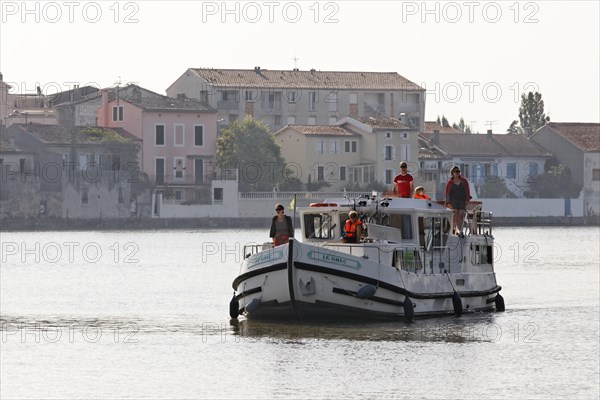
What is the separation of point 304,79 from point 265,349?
10095cm

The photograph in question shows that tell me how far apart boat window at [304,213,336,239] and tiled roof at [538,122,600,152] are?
9039cm

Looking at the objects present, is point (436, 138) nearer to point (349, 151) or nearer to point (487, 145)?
point (487, 145)

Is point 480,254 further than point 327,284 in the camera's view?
Yes

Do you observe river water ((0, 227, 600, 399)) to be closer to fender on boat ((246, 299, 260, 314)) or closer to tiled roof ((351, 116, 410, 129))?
fender on boat ((246, 299, 260, 314))

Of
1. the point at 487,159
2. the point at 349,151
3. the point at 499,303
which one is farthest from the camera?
the point at 487,159

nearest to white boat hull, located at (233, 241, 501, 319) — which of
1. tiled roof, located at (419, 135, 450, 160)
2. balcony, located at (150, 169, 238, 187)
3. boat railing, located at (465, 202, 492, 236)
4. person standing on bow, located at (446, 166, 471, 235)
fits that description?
person standing on bow, located at (446, 166, 471, 235)

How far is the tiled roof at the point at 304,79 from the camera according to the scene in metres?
128

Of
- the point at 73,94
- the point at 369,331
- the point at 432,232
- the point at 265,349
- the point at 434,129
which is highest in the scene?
the point at 73,94

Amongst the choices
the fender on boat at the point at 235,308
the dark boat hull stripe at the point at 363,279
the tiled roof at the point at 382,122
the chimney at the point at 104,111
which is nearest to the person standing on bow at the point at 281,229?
the dark boat hull stripe at the point at 363,279

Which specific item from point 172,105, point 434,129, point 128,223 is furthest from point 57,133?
point 434,129

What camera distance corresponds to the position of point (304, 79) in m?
133

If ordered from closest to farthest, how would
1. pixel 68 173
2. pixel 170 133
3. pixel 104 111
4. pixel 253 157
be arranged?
pixel 68 173, pixel 253 157, pixel 170 133, pixel 104 111

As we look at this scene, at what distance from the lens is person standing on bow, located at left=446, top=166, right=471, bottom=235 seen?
1542 inches

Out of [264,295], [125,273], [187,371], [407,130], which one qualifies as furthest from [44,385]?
[407,130]
